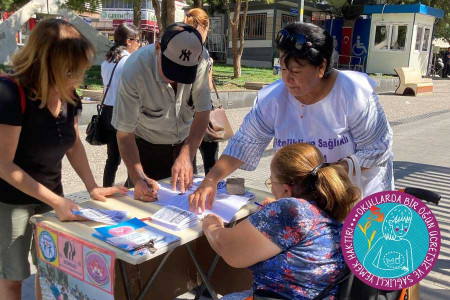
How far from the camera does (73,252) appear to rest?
6.13 feet

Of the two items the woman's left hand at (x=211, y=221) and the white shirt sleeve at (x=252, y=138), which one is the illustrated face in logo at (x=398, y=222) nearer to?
the woman's left hand at (x=211, y=221)

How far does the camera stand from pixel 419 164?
634cm

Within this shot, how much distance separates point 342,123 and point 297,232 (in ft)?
2.22

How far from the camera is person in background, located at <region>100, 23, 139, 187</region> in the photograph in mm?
4019

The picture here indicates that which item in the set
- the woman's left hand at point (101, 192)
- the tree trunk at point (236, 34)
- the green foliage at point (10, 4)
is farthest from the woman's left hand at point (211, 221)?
the green foliage at point (10, 4)

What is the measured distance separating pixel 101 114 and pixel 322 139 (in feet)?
8.25

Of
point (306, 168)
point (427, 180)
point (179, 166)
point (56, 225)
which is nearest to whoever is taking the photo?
point (306, 168)

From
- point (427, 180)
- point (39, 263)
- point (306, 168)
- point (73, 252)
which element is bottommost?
point (427, 180)

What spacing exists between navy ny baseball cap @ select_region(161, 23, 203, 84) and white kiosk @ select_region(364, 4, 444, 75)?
20.6m

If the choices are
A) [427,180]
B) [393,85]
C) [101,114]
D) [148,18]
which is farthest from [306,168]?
[148,18]

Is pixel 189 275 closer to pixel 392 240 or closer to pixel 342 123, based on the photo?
pixel 342 123

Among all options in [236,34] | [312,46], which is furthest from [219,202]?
[236,34]

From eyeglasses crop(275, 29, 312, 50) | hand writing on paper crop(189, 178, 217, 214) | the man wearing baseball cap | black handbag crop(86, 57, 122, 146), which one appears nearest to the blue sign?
black handbag crop(86, 57, 122, 146)

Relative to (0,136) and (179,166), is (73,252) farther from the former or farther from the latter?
(179,166)
